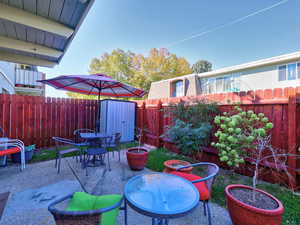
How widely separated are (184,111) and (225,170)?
5.73 feet

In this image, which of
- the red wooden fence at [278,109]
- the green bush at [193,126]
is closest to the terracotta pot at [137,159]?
the green bush at [193,126]

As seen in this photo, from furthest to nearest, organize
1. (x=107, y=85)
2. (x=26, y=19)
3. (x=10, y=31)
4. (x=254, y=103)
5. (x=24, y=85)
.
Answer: (x=24, y=85)
(x=107, y=85)
(x=254, y=103)
(x=10, y=31)
(x=26, y=19)

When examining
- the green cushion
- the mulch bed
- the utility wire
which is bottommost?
the mulch bed

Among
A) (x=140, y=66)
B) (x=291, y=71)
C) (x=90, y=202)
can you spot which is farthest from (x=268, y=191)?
(x=140, y=66)

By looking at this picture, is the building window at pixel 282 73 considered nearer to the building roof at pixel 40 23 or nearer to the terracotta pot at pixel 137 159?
the terracotta pot at pixel 137 159

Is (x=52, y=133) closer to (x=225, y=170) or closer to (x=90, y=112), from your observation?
(x=90, y=112)

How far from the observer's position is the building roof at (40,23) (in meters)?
2.08

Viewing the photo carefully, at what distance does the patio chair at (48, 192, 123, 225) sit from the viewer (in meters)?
0.83

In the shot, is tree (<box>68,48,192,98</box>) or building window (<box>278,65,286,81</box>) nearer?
building window (<box>278,65,286,81</box>)

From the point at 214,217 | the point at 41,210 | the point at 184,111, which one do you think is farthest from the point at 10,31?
the point at 214,217

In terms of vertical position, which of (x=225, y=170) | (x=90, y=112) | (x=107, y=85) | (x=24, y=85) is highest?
(x=24, y=85)

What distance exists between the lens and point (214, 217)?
183 cm

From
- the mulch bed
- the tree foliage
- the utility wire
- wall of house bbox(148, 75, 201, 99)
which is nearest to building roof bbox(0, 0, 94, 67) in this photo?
the mulch bed

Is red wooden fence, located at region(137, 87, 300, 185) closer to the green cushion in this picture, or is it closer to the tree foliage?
the green cushion
